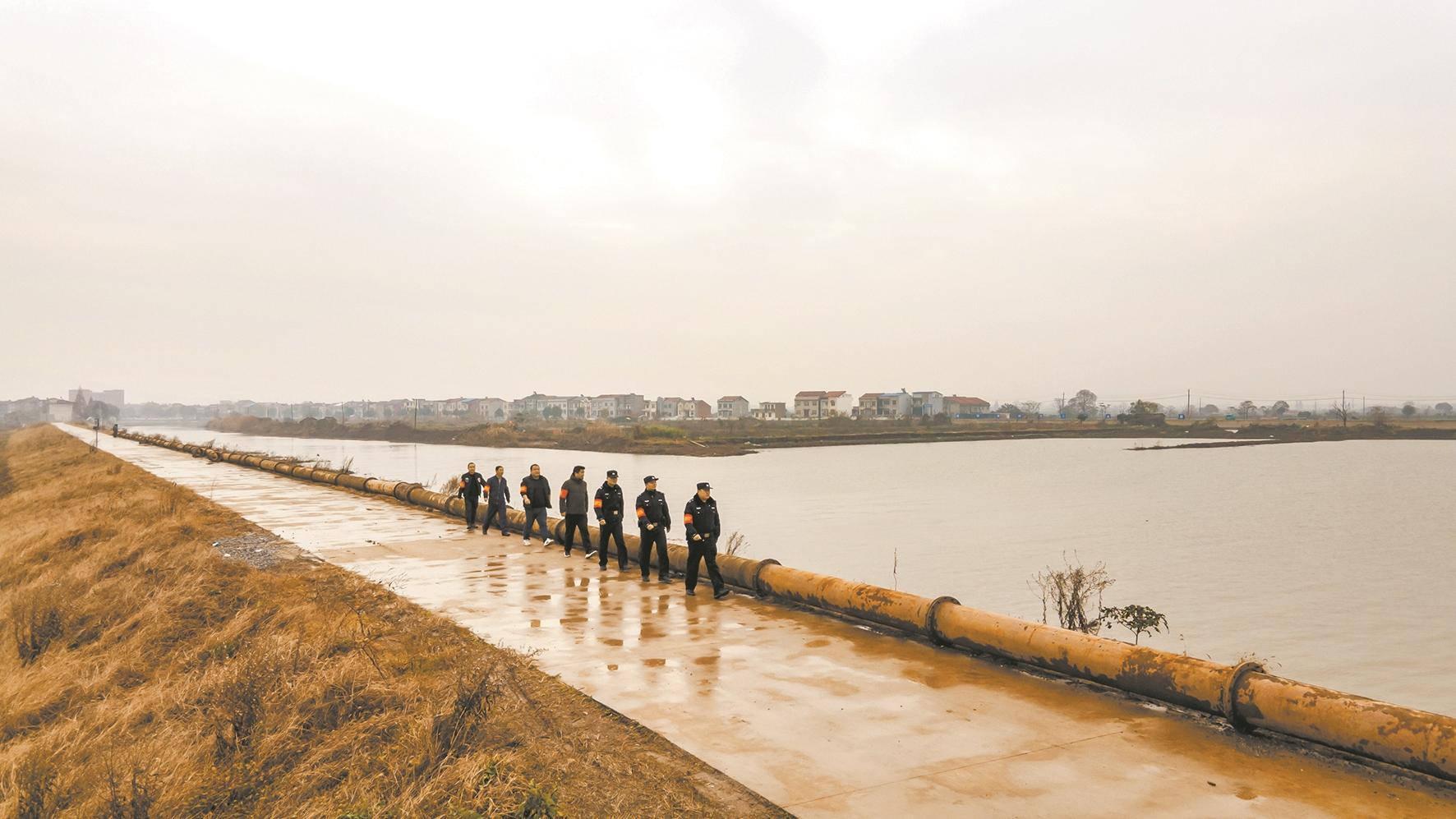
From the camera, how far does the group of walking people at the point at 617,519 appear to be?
475 inches

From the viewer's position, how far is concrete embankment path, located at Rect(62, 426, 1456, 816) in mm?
5598

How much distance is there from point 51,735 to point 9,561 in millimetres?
14591

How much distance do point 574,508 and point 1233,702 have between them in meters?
10.9

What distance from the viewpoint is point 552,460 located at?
72188 mm

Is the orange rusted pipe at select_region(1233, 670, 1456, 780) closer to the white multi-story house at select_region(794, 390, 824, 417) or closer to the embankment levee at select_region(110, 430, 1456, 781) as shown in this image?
the embankment levee at select_region(110, 430, 1456, 781)

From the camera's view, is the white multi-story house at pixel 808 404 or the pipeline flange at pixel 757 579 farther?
the white multi-story house at pixel 808 404

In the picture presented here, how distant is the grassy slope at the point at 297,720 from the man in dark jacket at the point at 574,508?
3604 mm

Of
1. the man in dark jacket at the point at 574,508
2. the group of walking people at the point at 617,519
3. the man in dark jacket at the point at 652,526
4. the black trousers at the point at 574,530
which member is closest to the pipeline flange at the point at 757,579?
the group of walking people at the point at 617,519

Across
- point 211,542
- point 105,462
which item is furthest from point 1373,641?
point 105,462

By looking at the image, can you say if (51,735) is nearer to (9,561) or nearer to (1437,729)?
(1437,729)

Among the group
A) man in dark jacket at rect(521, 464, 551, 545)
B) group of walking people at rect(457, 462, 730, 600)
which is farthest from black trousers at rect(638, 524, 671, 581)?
man in dark jacket at rect(521, 464, 551, 545)

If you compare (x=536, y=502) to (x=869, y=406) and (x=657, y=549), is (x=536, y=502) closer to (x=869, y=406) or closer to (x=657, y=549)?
(x=657, y=549)

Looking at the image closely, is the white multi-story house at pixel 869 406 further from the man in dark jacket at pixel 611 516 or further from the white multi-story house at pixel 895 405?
the man in dark jacket at pixel 611 516

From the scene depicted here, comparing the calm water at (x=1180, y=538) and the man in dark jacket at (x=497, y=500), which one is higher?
the man in dark jacket at (x=497, y=500)
